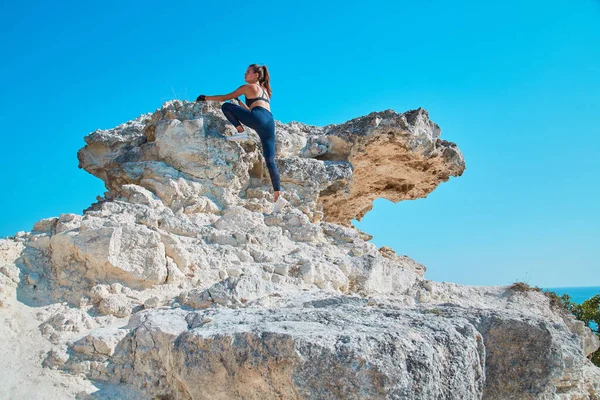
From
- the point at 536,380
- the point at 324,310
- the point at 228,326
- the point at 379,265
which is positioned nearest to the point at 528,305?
the point at 379,265

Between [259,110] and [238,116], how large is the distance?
1.26ft

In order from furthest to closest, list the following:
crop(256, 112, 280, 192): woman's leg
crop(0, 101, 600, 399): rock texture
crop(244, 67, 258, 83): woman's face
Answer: crop(244, 67, 258, 83): woman's face
crop(256, 112, 280, 192): woman's leg
crop(0, 101, 600, 399): rock texture

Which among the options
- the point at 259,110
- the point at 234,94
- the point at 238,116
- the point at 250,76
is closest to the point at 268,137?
the point at 259,110

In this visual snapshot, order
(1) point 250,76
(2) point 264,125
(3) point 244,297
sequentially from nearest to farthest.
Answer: (3) point 244,297, (2) point 264,125, (1) point 250,76

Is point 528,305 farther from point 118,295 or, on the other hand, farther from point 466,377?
point 118,295

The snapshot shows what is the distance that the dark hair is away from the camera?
699cm

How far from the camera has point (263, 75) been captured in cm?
704

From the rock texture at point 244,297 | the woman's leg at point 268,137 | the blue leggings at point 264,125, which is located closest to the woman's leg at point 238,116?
the blue leggings at point 264,125

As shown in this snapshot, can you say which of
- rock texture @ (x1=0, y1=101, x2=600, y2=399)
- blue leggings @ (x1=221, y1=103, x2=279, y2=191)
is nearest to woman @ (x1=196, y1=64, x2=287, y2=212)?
blue leggings @ (x1=221, y1=103, x2=279, y2=191)

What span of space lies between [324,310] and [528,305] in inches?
205

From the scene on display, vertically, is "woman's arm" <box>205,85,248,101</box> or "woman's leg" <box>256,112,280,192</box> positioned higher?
"woman's arm" <box>205,85,248,101</box>

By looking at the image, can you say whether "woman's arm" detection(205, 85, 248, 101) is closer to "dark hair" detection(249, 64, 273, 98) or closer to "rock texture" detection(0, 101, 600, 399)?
"dark hair" detection(249, 64, 273, 98)

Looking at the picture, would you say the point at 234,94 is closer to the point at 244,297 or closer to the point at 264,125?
the point at 264,125

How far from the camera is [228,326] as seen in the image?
12.0ft
